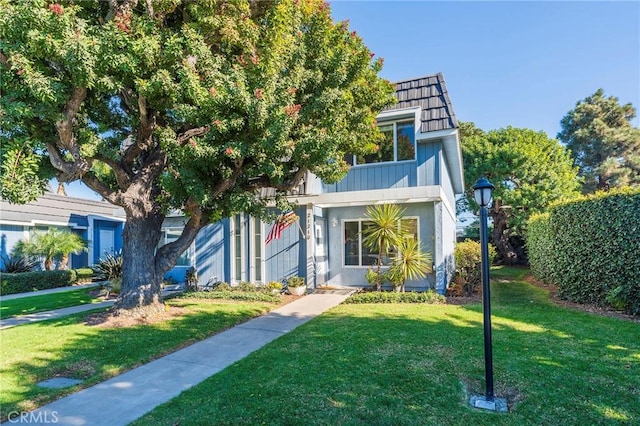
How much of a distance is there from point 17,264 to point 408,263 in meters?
16.5

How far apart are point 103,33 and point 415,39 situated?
10.1 m

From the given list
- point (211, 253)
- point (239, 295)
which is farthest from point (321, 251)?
point (211, 253)

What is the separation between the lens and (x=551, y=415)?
145 inches

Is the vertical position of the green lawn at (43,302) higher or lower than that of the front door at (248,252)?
lower

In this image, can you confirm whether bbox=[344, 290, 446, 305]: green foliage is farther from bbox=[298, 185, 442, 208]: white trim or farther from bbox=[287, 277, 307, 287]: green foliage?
bbox=[298, 185, 442, 208]: white trim

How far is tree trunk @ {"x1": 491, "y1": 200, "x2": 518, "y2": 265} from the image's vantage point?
23547 millimetres

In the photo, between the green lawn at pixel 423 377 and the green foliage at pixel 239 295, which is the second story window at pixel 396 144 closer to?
the green foliage at pixel 239 295

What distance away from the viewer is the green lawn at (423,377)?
3736 millimetres

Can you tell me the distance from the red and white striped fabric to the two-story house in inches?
21.0

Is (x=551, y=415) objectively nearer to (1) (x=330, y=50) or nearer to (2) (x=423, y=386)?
(2) (x=423, y=386)

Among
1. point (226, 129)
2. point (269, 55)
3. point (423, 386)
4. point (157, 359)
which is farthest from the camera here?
point (269, 55)

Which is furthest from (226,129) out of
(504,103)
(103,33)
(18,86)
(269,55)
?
(504,103)

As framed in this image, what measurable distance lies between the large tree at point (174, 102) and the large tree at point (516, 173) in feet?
49.1

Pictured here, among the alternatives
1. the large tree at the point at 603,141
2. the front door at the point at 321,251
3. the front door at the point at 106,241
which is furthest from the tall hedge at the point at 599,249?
the front door at the point at 106,241
